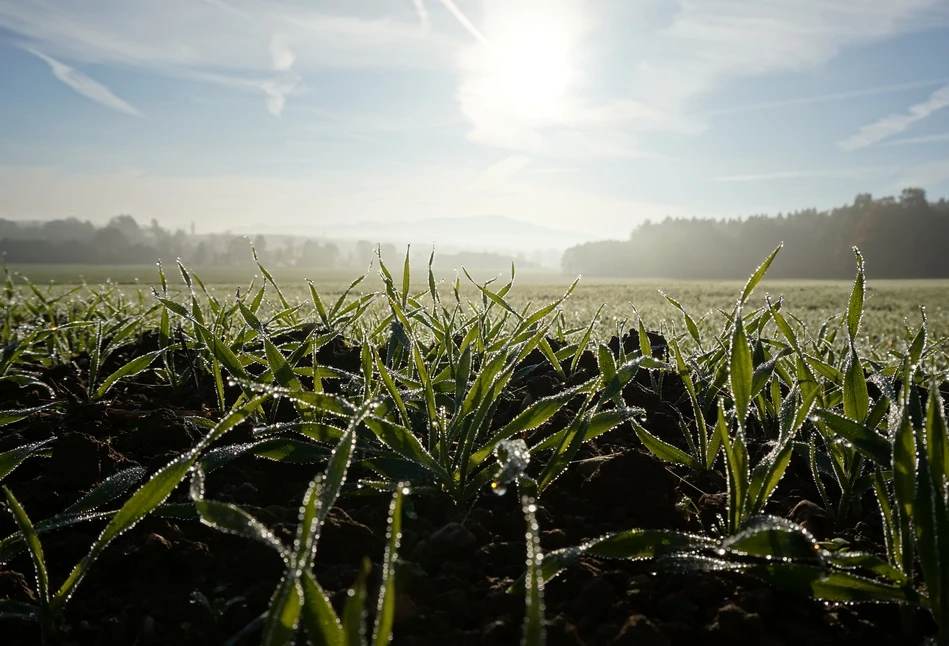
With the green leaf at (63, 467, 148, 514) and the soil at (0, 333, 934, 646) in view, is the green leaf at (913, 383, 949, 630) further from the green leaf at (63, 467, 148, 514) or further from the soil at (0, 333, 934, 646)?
the green leaf at (63, 467, 148, 514)

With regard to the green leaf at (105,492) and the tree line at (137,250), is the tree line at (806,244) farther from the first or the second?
the green leaf at (105,492)

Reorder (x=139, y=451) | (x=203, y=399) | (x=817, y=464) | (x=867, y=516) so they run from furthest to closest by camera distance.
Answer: (x=203, y=399) < (x=139, y=451) < (x=817, y=464) < (x=867, y=516)

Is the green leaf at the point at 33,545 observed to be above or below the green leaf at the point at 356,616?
below

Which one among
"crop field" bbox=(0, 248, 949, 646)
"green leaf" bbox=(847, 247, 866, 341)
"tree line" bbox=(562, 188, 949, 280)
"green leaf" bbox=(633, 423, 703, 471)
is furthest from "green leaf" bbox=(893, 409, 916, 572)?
"tree line" bbox=(562, 188, 949, 280)

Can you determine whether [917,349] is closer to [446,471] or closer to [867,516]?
[867,516]

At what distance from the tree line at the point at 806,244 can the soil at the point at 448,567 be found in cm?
4982

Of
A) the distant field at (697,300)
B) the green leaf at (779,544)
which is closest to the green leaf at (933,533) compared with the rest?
the green leaf at (779,544)

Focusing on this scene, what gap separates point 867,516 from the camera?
112cm

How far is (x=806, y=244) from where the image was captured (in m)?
54.4

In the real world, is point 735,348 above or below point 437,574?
above

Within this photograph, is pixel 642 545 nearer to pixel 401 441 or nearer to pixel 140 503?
pixel 401 441

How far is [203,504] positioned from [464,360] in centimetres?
58

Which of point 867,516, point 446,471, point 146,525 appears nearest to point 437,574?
point 446,471

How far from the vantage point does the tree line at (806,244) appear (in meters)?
50.5
